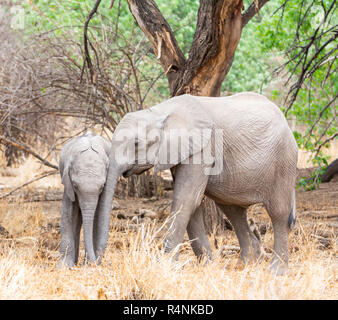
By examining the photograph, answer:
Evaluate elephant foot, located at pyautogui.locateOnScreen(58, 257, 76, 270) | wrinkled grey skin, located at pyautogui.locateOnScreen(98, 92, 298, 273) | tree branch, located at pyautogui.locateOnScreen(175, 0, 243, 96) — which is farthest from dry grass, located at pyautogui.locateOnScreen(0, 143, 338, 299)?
tree branch, located at pyautogui.locateOnScreen(175, 0, 243, 96)

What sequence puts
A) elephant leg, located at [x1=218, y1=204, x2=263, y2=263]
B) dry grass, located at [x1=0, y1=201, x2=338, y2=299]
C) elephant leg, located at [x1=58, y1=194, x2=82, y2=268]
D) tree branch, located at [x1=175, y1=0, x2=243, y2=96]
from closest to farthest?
dry grass, located at [x1=0, y1=201, x2=338, y2=299]
elephant leg, located at [x1=58, y1=194, x2=82, y2=268]
elephant leg, located at [x1=218, y1=204, x2=263, y2=263]
tree branch, located at [x1=175, y1=0, x2=243, y2=96]

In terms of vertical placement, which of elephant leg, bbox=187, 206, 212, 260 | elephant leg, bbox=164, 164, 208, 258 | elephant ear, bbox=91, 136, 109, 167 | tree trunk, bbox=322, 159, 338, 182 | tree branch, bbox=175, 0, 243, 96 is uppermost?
tree branch, bbox=175, 0, 243, 96

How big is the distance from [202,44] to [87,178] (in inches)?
94.2

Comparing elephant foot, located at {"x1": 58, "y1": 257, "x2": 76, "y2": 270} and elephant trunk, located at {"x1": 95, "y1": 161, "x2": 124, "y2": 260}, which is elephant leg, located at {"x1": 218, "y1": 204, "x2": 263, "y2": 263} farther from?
elephant foot, located at {"x1": 58, "y1": 257, "x2": 76, "y2": 270}

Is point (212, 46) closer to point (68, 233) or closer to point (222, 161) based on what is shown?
point (222, 161)

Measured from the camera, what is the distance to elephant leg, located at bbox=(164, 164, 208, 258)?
17.9 ft

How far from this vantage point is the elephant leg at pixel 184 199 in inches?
214

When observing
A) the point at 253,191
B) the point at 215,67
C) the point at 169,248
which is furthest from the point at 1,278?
the point at 215,67

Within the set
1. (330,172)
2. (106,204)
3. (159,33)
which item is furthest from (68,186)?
(330,172)

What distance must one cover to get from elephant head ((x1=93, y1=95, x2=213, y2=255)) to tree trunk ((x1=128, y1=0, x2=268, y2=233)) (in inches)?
59.4

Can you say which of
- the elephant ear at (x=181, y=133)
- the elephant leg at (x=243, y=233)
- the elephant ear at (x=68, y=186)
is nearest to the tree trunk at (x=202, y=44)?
the elephant leg at (x=243, y=233)

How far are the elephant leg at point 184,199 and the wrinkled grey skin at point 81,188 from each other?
2.23ft

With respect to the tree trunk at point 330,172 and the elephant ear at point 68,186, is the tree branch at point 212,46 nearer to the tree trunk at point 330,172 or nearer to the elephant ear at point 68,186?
the elephant ear at point 68,186

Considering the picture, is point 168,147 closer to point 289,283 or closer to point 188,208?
point 188,208
